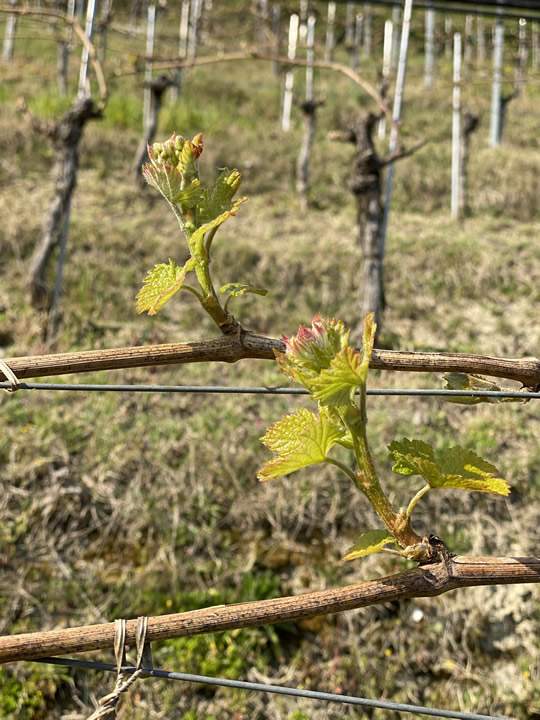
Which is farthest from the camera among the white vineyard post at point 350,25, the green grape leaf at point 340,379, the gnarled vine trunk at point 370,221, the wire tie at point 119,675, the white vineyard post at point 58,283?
the white vineyard post at point 350,25

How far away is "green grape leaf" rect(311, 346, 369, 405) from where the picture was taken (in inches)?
23.4

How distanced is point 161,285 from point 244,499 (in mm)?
2421

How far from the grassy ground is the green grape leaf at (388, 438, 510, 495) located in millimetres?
2037

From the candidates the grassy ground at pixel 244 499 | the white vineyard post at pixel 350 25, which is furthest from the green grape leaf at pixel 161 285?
the white vineyard post at pixel 350 25

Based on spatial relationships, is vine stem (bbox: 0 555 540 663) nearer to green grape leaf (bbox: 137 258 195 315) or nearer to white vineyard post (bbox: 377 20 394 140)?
green grape leaf (bbox: 137 258 195 315)

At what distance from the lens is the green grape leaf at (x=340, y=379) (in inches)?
23.4

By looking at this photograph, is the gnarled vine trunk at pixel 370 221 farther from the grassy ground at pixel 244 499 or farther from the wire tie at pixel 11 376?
the wire tie at pixel 11 376

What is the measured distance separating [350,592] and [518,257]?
565cm

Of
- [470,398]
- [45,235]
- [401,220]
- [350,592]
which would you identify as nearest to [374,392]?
[470,398]

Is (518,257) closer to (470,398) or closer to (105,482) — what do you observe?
(105,482)

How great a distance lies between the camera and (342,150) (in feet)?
29.4

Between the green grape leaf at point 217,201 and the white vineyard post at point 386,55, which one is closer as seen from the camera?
the green grape leaf at point 217,201

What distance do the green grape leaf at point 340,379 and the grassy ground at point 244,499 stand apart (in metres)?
2.12

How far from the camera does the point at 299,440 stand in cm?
66
